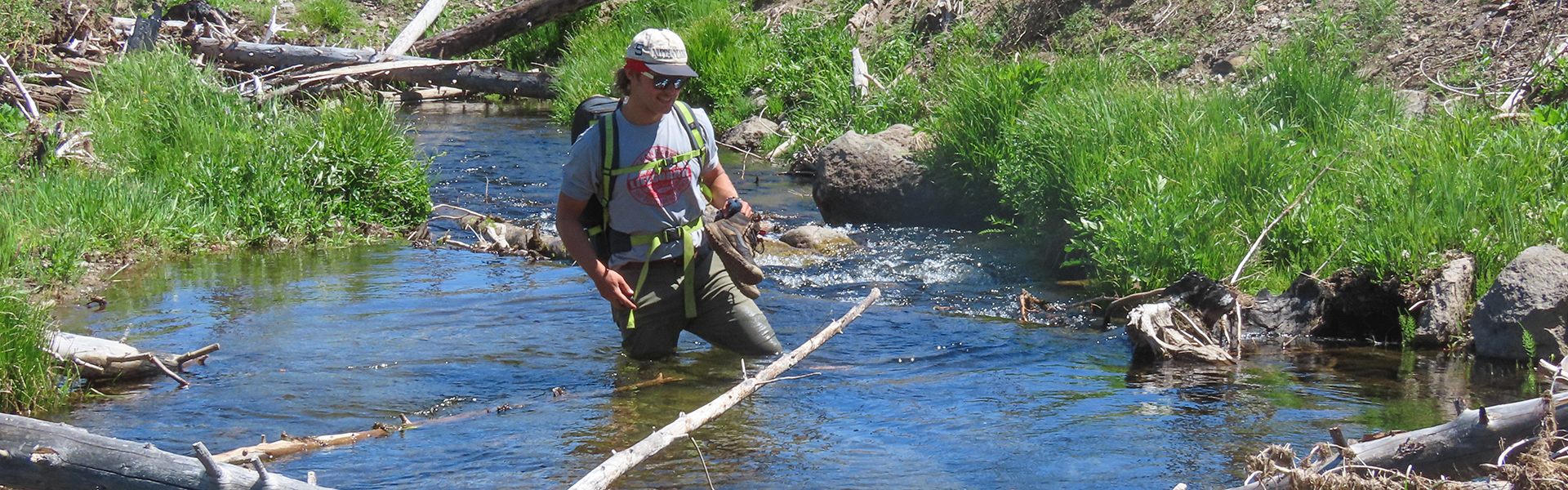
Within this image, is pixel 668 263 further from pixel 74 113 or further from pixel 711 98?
pixel 711 98

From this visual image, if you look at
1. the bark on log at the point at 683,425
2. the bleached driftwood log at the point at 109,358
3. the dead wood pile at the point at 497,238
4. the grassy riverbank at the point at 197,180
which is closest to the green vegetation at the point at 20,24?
the grassy riverbank at the point at 197,180

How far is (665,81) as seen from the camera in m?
4.71

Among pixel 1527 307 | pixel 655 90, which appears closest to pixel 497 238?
pixel 655 90

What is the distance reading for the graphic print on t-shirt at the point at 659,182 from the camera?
16.3ft

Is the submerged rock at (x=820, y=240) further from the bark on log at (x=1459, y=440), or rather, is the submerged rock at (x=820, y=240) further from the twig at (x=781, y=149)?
the bark on log at (x=1459, y=440)

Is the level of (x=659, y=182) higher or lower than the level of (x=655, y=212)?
higher

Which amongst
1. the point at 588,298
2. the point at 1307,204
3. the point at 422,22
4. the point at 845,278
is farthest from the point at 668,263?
the point at 422,22

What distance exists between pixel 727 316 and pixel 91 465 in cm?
259

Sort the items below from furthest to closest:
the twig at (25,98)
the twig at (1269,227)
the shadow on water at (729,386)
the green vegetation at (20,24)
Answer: the green vegetation at (20,24), the twig at (25,98), the twig at (1269,227), the shadow on water at (729,386)

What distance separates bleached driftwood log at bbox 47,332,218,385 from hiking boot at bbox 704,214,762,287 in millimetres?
2292

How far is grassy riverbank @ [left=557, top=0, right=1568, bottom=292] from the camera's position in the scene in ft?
21.6

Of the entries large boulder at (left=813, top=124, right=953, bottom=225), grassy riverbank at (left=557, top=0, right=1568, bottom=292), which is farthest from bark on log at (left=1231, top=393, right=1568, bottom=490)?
large boulder at (left=813, top=124, right=953, bottom=225)

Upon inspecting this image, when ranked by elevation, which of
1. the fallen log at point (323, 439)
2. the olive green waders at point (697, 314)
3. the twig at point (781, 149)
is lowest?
the fallen log at point (323, 439)

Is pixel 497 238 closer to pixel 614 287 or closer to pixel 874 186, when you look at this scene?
pixel 874 186
